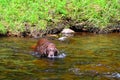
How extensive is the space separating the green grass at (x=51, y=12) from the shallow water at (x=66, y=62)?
2.31 metres

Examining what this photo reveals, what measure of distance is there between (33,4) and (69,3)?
2403 millimetres

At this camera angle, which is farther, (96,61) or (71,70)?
(96,61)

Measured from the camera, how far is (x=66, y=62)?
11.6 metres

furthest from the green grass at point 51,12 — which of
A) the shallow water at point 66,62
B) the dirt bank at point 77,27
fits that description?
the shallow water at point 66,62

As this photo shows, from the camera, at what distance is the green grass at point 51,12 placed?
18.5 m

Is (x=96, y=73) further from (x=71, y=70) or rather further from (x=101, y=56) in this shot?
(x=101, y=56)

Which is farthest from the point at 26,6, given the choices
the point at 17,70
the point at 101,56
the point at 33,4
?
the point at 17,70

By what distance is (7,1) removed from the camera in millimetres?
19703

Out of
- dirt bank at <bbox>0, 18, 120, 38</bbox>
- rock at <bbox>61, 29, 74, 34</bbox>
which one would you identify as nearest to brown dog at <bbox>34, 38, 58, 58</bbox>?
dirt bank at <bbox>0, 18, 120, 38</bbox>

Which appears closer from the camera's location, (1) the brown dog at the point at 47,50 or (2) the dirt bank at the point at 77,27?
(1) the brown dog at the point at 47,50

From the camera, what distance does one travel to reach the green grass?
1853 cm

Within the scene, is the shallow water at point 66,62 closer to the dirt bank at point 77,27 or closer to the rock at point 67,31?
the dirt bank at point 77,27

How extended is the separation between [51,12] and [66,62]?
328 inches

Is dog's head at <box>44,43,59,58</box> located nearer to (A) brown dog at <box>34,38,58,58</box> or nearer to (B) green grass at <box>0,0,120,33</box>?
(A) brown dog at <box>34,38,58,58</box>
